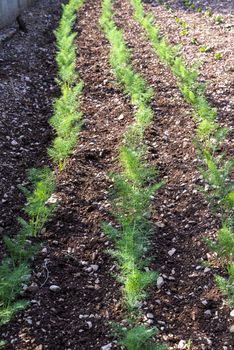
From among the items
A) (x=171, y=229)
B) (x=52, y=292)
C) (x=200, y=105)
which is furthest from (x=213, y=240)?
(x=200, y=105)

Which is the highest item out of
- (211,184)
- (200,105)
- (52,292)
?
(200,105)

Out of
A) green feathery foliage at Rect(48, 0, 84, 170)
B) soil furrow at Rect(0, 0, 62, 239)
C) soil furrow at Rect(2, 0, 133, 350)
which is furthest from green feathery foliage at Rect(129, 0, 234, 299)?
soil furrow at Rect(0, 0, 62, 239)

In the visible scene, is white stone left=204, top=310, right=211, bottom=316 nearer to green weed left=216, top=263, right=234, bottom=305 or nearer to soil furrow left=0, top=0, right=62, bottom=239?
green weed left=216, top=263, right=234, bottom=305

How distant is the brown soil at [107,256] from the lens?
334cm

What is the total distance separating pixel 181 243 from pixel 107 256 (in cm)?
61

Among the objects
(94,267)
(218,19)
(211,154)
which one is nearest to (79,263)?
(94,267)

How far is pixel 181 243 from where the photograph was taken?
13.7 feet

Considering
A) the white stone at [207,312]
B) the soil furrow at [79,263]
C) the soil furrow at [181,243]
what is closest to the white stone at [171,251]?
the soil furrow at [181,243]

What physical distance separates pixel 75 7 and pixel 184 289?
9.58m

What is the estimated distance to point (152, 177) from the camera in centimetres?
483

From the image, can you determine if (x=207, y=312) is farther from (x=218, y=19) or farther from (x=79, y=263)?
(x=218, y=19)

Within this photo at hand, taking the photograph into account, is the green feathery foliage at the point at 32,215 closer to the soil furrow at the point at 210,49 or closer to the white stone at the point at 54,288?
the white stone at the point at 54,288

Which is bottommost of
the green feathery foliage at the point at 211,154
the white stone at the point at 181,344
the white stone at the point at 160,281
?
the white stone at the point at 181,344

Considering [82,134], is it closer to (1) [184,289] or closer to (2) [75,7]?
(1) [184,289]
